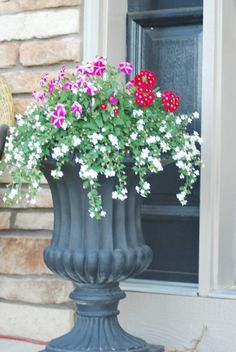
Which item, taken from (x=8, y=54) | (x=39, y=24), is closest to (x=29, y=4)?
(x=39, y=24)

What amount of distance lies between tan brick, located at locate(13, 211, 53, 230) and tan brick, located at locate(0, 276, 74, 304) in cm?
18

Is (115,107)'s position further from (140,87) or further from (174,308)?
(174,308)

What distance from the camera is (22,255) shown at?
264 cm

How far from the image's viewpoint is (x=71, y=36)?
2.66 m

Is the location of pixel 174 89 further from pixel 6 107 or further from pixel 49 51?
pixel 6 107

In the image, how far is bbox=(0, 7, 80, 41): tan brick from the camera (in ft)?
8.71

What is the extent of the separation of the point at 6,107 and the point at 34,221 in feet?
1.40

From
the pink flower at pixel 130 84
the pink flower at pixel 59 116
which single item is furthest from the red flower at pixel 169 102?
the pink flower at pixel 59 116

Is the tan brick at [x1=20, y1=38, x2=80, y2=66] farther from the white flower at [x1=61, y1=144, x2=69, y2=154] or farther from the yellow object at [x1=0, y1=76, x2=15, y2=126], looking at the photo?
the white flower at [x1=61, y1=144, x2=69, y2=154]

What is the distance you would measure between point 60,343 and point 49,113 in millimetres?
680

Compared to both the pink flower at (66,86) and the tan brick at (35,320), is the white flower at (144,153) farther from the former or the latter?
the tan brick at (35,320)

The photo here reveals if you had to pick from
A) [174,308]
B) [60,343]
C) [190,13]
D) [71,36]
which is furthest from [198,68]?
[60,343]

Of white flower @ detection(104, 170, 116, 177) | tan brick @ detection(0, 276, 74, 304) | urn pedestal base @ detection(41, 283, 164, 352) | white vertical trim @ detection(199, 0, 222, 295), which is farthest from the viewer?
tan brick @ detection(0, 276, 74, 304)

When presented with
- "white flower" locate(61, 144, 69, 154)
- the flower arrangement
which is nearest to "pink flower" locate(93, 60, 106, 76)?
the flower arrangement
